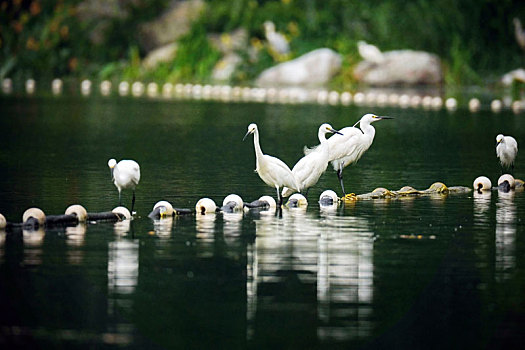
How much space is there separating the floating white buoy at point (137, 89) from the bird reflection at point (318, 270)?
1047 inches

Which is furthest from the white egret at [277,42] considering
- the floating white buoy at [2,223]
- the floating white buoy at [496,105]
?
the floating white buoy at [2,223]

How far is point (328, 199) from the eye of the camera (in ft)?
44.5

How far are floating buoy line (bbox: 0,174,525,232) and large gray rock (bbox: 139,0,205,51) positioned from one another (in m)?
35.2

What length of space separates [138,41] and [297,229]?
3924 centimetres

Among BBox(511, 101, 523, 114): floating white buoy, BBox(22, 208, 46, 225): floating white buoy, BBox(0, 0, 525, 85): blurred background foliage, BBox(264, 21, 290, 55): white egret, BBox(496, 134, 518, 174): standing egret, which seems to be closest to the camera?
BBox(22, 208, 46, 225): floating white buoy

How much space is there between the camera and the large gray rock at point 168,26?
49469 millimetres

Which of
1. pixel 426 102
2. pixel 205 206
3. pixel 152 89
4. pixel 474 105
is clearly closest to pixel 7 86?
pixel 152 89

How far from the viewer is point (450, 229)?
11484 millimetres

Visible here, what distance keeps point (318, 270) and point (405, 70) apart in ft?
108

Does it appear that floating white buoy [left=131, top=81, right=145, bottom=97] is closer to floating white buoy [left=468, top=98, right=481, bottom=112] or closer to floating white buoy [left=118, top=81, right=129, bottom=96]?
floating white buoy [left=118, top=81, right=129, bottom=96]

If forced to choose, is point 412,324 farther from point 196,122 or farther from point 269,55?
point 269,55

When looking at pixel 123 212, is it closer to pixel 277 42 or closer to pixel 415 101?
pixel 415 101

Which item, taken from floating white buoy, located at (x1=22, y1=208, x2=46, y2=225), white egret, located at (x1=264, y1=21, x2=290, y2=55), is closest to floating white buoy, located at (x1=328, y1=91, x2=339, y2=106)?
white egret, located at (x1=264, y1=21, x2=290, y2=55)

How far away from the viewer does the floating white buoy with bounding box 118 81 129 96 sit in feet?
127
